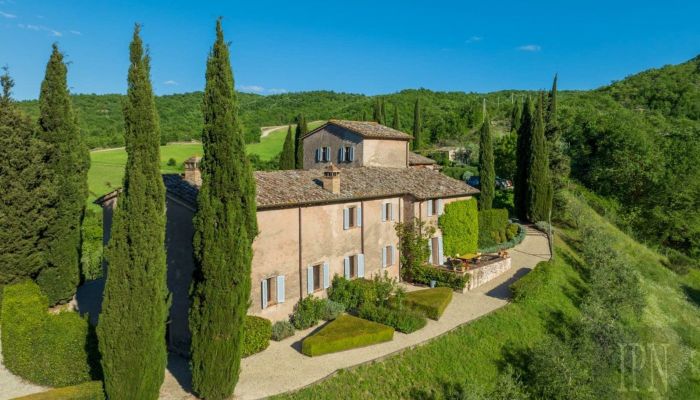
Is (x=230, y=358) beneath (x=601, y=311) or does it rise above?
above

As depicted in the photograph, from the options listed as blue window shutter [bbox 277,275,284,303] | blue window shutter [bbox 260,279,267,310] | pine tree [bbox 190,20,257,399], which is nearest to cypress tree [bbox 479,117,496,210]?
blue window shutter [bbox 277,275,284,303]

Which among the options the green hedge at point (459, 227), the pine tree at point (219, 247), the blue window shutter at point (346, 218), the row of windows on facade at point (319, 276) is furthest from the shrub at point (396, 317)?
the green hedge at point (459, 227)

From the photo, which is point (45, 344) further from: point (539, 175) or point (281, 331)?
point (539, 175)

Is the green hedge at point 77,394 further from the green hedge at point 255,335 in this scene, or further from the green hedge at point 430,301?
the green hedge at point 430,301

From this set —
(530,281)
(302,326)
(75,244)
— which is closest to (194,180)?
(75,244)

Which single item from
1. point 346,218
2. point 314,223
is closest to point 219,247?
point 314,223

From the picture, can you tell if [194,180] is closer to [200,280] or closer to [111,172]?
[200,280]

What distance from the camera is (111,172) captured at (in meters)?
53.6

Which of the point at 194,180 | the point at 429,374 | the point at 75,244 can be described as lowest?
the point at 429,374

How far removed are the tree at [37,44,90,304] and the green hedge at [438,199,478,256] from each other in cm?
2085

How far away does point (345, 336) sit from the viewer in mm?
18516

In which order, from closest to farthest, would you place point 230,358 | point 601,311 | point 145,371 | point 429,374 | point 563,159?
1. point 145,371
2. point 230,358
3. point 429,374
4. point 601,311
5. point 563,159

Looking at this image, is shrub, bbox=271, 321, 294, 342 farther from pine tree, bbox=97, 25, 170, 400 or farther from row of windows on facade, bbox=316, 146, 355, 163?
row of windows on facade, bbox=316, 146, 355, 163

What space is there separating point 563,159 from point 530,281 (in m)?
22.7
